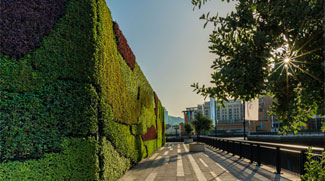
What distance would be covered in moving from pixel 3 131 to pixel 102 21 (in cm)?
518

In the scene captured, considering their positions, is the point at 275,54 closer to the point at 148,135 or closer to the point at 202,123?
the point at 148,135

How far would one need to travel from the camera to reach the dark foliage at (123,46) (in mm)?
11078

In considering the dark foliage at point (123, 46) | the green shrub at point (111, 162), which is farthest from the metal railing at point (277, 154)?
the dark foliage at point (123, 46)

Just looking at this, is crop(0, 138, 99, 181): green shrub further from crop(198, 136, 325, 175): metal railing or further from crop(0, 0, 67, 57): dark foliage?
crop(198, 136, 325, 175): metal railing

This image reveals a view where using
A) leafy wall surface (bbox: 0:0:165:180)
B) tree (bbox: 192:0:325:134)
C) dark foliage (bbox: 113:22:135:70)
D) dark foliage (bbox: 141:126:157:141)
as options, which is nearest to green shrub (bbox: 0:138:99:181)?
leafy wall surface (bbox: 0:0:165:180)

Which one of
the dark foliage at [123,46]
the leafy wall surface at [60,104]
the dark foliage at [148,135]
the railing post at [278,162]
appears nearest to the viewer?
the leafy wall surface at [60,104]

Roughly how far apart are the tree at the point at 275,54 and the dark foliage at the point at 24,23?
606 cm

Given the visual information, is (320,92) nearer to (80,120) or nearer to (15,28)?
(80,120)

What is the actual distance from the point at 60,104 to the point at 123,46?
20.2 feet

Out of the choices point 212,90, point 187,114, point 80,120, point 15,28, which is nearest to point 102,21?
point 15,28

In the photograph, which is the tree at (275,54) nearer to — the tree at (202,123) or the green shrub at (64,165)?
the green shrub at (64,165)

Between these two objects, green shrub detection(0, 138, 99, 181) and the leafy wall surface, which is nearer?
green shrub detection(0, 138, 99, 181)

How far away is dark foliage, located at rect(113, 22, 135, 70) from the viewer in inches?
436

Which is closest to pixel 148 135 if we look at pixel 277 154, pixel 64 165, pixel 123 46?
pixel 123 46
